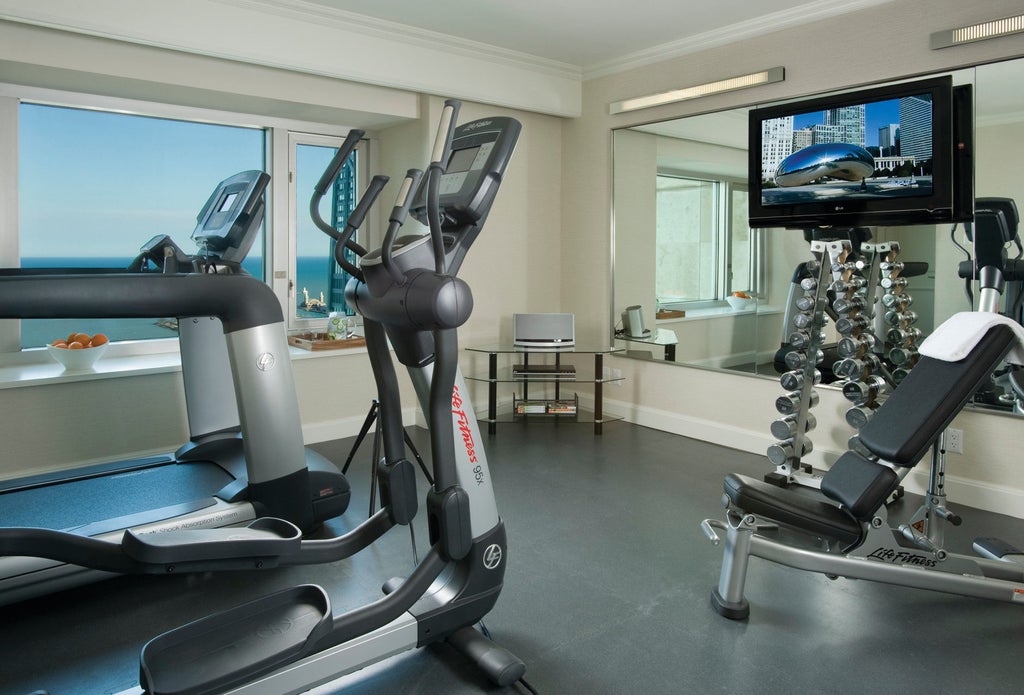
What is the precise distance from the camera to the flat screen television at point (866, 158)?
337 cm

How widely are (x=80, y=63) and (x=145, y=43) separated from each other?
312mm

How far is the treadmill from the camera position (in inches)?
91.4

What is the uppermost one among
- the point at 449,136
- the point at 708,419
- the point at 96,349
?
the point at 449,136

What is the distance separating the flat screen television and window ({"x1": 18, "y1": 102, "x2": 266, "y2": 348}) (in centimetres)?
315

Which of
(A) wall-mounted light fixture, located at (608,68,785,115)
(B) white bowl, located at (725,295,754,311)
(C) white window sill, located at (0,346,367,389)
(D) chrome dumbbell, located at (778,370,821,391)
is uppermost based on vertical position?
(A) wall-mounted light fixture, located at (608,68,785,115)

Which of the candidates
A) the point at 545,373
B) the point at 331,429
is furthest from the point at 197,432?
the point at 545,373

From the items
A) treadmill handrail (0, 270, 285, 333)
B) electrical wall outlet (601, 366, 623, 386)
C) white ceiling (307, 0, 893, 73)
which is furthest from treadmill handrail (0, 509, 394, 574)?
electrical wall outlet (601, 366, 623, 386)

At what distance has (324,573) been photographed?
9.16 ft

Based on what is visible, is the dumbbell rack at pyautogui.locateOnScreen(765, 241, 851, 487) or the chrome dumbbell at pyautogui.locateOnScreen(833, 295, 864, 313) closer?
the chrome dumbbell at pyautogui.locateOnScreen(833, 295, 864, 313)

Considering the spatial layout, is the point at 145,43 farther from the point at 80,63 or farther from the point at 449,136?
the point at 449,136

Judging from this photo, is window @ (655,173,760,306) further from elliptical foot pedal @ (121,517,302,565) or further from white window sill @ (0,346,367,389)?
elliptical foot pedal @ (121,517,302,565)

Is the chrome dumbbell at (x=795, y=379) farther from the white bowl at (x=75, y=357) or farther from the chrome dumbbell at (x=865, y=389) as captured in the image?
the white bowl at (x=75, y=357)

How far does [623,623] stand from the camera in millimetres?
2441

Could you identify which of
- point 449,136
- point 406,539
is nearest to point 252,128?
point 406,539
